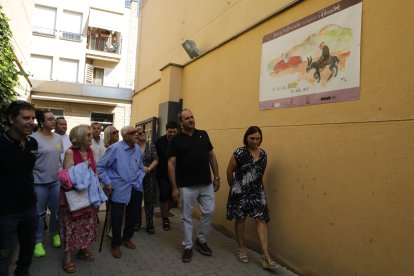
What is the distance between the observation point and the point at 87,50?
21000 mm

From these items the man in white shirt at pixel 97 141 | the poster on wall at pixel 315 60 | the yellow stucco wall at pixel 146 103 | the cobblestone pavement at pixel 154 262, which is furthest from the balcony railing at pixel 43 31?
the poster on wall at pixel 315 60

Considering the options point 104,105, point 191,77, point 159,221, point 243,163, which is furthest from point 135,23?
point 243,163

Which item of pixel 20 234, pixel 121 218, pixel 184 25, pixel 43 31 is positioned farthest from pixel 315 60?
pixel 43 31

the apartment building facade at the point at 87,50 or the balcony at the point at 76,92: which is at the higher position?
the apartment building facade at the point at 87,50

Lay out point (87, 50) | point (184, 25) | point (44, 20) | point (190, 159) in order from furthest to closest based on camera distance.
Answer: point (87, 50)
point (44, 20)
point (184, 25)
point (190, 159)

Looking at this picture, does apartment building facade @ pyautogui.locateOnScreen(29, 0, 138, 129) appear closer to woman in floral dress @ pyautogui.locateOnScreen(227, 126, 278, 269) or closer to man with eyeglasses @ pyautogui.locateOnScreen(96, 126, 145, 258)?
man with eyeglasses @ pyautogui.locateOnScreen(96, 126, 145, 258)

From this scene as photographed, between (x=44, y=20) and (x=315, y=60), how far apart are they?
68.8ft

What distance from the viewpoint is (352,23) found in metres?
3.50

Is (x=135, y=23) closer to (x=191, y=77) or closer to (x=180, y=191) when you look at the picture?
(x=191, y=77)

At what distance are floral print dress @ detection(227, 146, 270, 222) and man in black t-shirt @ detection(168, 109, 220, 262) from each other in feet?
1.33

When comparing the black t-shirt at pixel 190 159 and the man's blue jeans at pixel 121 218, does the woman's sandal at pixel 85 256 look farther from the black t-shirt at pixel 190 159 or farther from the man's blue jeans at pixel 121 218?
the black t-shirt at pixel 190 159

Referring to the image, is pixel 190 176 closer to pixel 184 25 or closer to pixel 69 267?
pixel 69 267

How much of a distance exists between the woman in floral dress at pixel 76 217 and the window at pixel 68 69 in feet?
60.1

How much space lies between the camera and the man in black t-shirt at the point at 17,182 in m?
3.01
